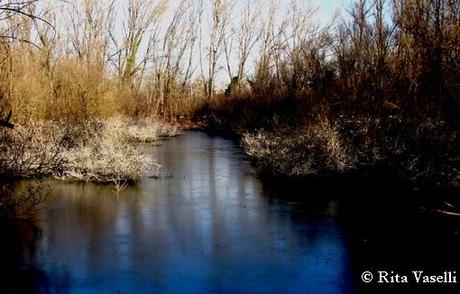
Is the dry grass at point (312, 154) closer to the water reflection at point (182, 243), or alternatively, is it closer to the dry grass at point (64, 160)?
the water reflection at point (182, 243)

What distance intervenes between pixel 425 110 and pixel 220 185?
6000 millimetres

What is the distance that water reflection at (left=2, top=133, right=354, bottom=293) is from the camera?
6949mm

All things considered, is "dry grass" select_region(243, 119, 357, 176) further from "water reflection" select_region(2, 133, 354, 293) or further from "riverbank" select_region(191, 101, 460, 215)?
"water reflection" select_region(2, 133, 354, 293)

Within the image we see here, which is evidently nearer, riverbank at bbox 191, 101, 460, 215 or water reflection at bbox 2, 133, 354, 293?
water reflection at bbox 2, 133, 354, 293

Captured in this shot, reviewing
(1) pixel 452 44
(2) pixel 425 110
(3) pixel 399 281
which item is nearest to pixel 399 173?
(2) pixel 425 110

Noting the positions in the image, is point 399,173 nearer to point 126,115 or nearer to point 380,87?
point 380,87

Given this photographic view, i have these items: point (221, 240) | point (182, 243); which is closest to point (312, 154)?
point (221, 240)

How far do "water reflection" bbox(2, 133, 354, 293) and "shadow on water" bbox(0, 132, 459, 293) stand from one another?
0.02 meters

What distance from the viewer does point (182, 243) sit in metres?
8.68

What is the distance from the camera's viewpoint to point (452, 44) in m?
8.55

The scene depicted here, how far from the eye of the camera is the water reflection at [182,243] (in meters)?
6.95

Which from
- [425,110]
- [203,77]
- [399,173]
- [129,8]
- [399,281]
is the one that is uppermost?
[129,8]

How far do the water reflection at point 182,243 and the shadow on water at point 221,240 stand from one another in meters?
0.02

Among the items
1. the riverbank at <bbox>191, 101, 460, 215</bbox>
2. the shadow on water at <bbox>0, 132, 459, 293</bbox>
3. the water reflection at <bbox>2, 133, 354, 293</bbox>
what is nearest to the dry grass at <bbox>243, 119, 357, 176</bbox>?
the riverbank at <bbox>191, 101, 460, 215</bbox>
